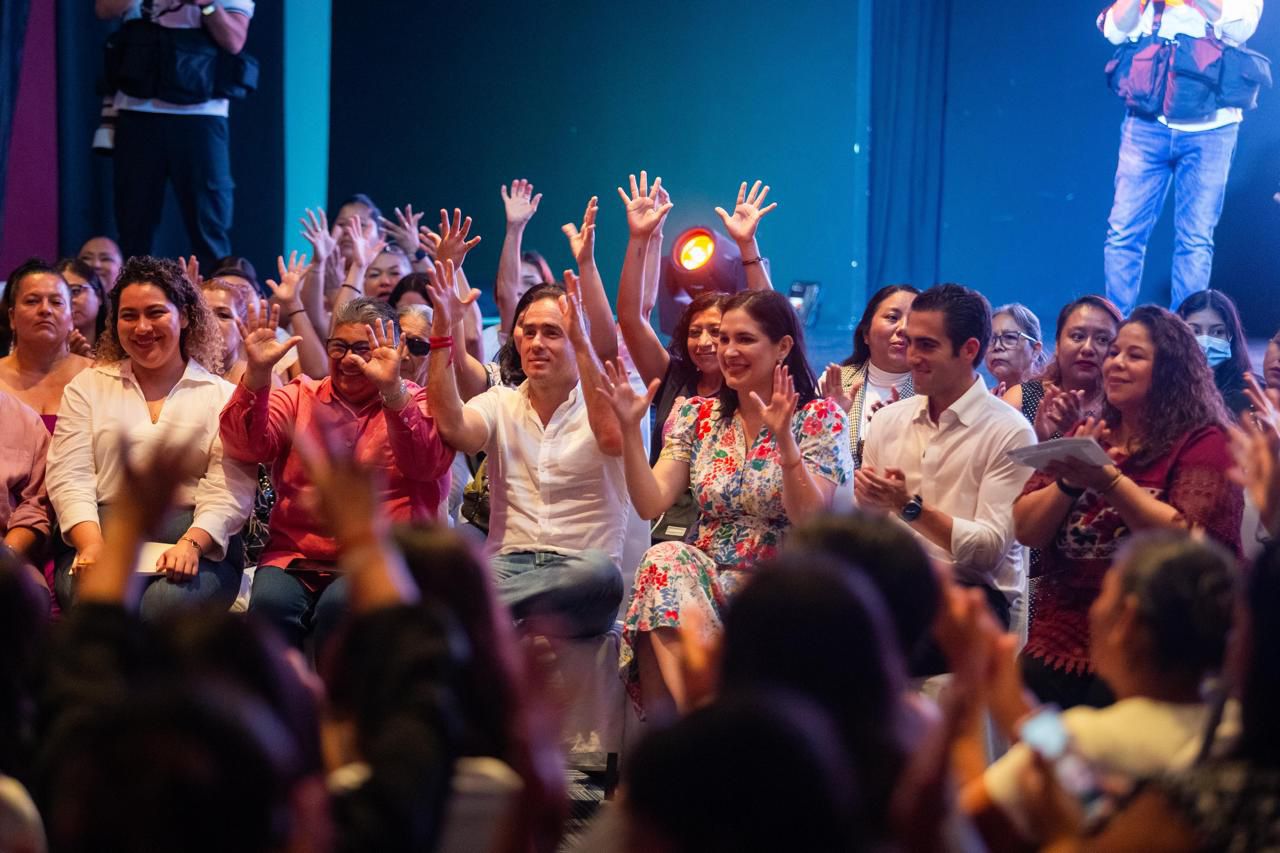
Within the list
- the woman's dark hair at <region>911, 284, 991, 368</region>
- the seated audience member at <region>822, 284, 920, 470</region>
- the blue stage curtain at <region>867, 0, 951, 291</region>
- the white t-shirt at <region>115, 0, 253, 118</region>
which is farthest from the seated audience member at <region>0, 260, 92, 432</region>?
the blue stage curtain at <region>867, 0, 951, 291</region>

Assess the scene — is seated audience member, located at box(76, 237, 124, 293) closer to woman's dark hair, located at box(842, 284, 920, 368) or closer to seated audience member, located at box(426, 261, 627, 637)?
seated audience member, located at box(426, 261, 627, 637)

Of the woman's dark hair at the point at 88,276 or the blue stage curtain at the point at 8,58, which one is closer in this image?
the woman's dark hair at the point at 88,276

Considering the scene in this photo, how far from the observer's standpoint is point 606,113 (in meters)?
8.05

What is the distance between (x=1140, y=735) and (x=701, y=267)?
3503 mm

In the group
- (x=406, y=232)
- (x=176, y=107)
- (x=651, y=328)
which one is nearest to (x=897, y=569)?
(x=651, y=328)

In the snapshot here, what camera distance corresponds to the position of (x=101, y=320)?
4535 millimetres

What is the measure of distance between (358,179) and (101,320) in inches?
153

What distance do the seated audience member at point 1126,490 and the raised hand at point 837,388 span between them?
3.36 ft

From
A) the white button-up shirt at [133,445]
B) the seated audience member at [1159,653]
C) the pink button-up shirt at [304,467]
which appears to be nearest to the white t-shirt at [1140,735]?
the seated audience member at [1159,653]

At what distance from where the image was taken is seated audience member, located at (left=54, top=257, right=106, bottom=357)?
460 centimetres

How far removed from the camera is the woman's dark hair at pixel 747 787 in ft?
3.84

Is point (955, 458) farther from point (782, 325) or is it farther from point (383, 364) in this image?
point (383, 364)

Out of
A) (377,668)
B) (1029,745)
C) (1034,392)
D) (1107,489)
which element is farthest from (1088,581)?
(377,668)

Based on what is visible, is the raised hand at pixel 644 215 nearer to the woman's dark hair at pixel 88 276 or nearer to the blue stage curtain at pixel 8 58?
the woman's dark hair at pixel 88 276
